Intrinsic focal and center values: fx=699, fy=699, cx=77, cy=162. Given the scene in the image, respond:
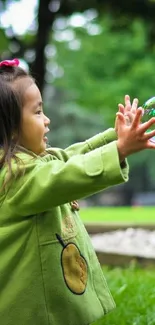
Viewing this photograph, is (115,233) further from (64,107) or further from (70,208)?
(64,107)

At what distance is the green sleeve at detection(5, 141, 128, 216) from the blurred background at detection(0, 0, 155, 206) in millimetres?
4166

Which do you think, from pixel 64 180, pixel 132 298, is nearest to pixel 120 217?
pixel 132 298

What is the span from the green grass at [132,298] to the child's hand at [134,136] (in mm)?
1264

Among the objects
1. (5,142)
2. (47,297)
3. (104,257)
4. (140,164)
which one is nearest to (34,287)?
(47,297)

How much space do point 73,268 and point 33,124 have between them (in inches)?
18.9

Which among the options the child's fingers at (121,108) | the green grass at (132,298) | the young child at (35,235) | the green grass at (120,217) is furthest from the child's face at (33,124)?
the green grass at (120,217)

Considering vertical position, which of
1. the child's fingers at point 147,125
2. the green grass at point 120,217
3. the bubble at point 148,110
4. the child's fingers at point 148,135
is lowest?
the green grass at point 120,217

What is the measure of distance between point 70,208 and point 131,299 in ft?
4.34

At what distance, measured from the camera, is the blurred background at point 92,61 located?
26.0ft

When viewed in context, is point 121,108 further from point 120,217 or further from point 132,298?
point 120,217

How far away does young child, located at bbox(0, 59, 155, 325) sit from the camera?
213 cm

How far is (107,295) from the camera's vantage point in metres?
2.36

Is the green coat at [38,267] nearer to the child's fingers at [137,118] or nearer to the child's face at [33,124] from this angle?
the child's face at [33,124]

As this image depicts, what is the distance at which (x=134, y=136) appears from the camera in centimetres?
192
